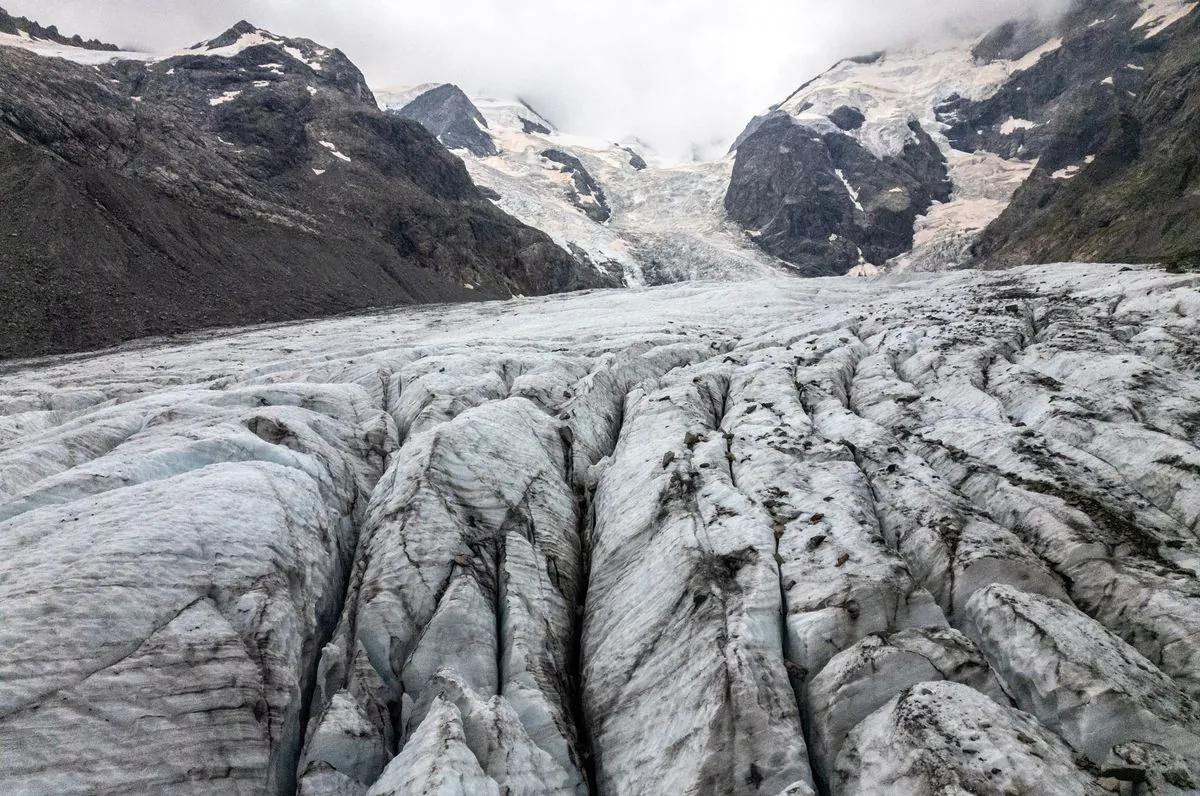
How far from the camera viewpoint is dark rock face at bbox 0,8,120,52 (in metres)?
111

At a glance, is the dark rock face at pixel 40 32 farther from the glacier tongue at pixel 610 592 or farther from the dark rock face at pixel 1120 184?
the dark rock face at pixel 1120 184

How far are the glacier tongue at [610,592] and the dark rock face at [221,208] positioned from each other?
4121cm

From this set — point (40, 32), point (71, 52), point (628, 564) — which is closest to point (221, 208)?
point (628, 564)

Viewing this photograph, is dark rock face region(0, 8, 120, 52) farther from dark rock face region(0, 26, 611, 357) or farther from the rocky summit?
the rocky summit

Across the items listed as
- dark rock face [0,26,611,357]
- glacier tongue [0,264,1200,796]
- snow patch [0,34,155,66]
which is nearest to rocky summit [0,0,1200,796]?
glacier tongue [0,264,1200,796]

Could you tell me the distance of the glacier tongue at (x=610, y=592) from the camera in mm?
8211

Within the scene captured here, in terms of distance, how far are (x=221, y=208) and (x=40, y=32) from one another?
102253 mm

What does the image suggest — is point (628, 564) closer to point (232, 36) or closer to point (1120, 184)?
point (1120, 184)

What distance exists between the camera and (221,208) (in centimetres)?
7294

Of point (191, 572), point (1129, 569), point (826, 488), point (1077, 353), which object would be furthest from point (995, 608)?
point (1077, 353)

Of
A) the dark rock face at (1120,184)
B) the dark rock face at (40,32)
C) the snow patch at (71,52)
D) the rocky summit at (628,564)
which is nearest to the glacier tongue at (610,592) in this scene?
the rocky summit at (628,564)

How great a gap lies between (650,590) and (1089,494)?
10140mm

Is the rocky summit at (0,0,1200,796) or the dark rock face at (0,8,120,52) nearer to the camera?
the rocky summit at (0,0,1200,796)

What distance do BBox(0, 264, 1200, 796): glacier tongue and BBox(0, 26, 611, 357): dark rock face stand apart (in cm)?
4121
